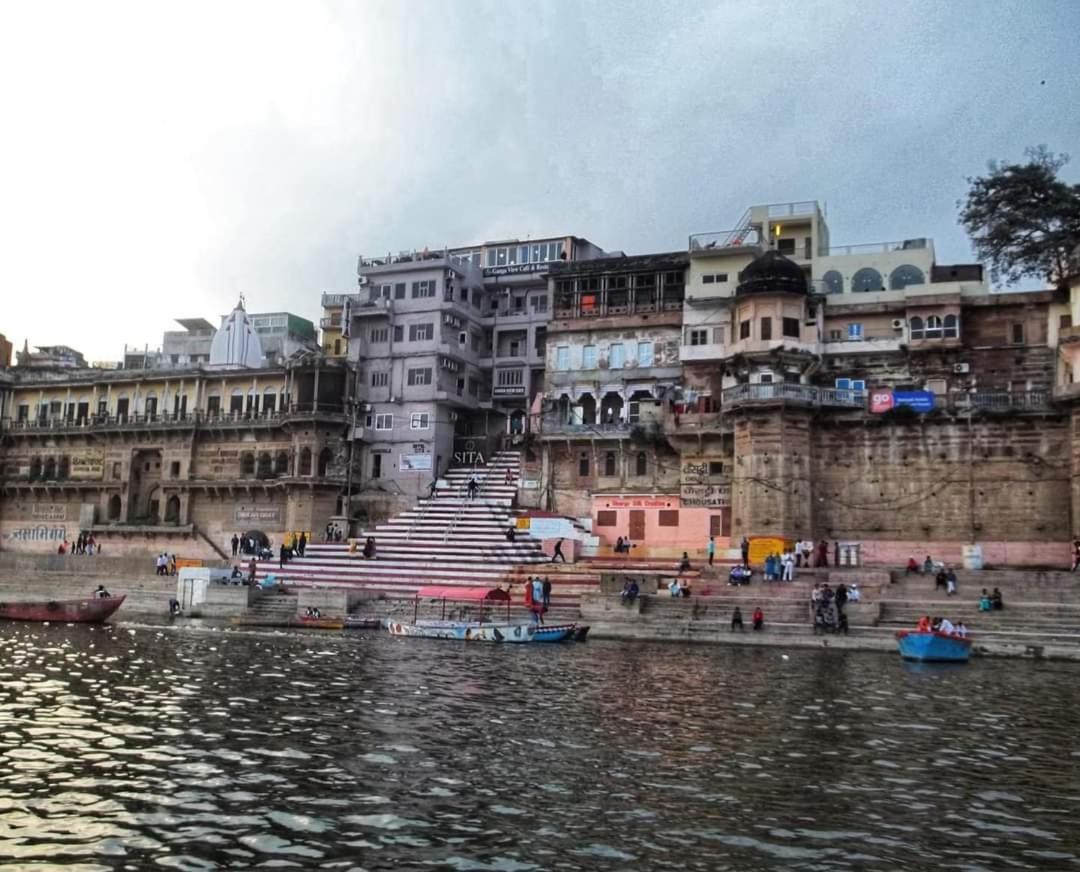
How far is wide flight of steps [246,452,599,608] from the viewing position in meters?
36.2

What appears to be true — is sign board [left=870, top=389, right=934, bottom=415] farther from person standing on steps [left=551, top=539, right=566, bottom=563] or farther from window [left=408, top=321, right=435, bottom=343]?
window [left=408, top=321, right=435, bottom=343]

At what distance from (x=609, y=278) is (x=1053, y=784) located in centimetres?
3829

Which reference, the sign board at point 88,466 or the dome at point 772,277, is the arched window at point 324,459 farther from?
the dome at point 772,277

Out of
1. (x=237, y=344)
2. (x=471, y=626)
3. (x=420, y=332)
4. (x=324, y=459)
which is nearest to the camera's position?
(x=471, y=626)

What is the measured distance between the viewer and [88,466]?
5656 cm

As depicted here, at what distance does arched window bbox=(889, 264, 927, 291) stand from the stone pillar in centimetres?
949

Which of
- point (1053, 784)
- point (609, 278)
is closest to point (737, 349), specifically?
point (609, 278)

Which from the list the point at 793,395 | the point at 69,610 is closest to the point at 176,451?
the point at 69,610

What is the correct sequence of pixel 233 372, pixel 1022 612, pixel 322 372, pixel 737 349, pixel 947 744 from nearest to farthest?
1. pixel 947 744
2. pixel 1022 612
3. pixel 737 349
4. pixel 322 372
5. pixel 233 372

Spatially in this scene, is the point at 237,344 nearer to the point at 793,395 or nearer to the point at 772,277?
the point at 772,277

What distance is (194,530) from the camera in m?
50.9

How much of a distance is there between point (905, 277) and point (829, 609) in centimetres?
2149

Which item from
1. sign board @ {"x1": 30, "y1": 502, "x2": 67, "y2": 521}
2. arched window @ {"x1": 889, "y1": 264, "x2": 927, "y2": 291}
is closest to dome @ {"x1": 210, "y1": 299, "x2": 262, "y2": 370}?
sign board @ {"x1": 30, "y1": 502, "x2": 67, "y2": 521}

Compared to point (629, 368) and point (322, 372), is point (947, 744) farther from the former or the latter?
point (322, 372)
